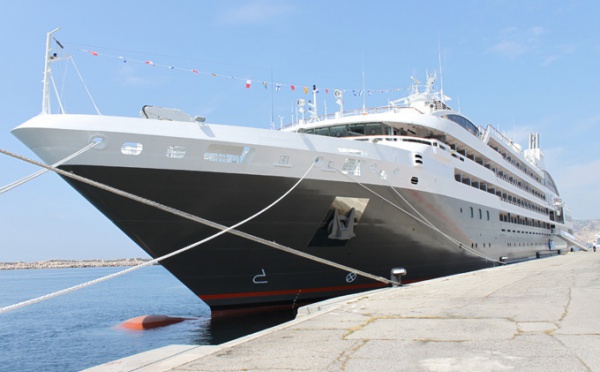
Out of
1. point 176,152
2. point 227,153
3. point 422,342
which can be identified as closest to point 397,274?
point 227,153

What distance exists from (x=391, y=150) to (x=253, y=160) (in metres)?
5.20

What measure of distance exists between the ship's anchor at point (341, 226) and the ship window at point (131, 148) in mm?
5805

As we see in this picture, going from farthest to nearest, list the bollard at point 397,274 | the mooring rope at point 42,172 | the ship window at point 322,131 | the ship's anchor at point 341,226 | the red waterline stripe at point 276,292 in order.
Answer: the ship window at point 322,131 → the ship's anchor at point 341,226 → the red waterline stripe at point 276,292 → the bollard at point 397,274 → the mooring rope at point 42,172

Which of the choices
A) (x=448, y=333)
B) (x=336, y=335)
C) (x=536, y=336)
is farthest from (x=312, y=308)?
(x=536, y=336)

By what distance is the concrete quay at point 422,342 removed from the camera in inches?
168

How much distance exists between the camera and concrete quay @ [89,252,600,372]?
4.27 meters

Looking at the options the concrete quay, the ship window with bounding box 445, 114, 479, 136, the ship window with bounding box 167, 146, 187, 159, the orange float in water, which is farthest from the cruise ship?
the orange float in water

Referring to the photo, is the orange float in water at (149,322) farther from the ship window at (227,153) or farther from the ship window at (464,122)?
the ship window at (464,122)

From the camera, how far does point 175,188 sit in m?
11.4

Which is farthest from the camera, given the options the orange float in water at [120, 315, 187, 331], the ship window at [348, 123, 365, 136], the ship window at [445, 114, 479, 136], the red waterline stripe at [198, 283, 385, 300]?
the ship window at [445, 114, 479, 136]

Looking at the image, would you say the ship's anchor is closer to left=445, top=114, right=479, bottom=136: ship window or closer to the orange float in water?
the orange float in water

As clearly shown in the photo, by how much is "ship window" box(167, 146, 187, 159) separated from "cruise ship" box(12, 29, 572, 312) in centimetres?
2

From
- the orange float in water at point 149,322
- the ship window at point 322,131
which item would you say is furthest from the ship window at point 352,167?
the orange float in water at point 149,322

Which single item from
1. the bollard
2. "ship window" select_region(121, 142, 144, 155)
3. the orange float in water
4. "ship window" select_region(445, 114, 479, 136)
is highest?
"ship window" select_region(445, 114, 479, 136)
